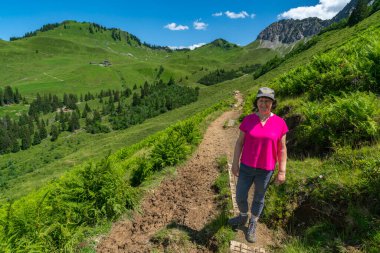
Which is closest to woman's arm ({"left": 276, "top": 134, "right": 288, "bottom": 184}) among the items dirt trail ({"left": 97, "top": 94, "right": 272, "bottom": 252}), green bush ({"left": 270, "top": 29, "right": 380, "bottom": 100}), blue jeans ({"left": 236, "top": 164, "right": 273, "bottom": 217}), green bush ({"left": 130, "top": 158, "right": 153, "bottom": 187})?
blue jeans ({"left": 236, "top": 164, "right": 273, "bottom": 217})

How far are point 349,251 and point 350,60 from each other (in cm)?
1017

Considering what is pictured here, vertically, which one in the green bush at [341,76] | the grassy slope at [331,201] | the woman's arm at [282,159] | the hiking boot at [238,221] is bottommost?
the hiking boot at [238,221]

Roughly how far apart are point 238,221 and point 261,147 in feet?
7.65

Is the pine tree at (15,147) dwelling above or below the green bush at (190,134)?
below

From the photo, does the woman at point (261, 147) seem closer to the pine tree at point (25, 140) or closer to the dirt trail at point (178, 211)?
the dirt trail at point (178, 211)

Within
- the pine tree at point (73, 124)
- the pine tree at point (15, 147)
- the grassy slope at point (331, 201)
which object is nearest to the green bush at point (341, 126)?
the grassy slope at point (331, 201)

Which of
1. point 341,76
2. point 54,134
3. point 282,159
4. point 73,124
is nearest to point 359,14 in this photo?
point 341,76

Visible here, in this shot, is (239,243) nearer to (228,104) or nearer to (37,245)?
(37,245)

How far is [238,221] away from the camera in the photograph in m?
7.36

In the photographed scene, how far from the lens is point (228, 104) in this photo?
36.9 meters

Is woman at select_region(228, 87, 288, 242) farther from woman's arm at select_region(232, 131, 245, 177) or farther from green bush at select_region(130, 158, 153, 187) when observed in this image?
green bush at select_region(130, 158, 153, 187)

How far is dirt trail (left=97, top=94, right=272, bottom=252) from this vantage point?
7625 millimetres

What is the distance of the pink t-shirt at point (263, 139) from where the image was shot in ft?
20.2

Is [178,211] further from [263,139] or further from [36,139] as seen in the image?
[36,139]
